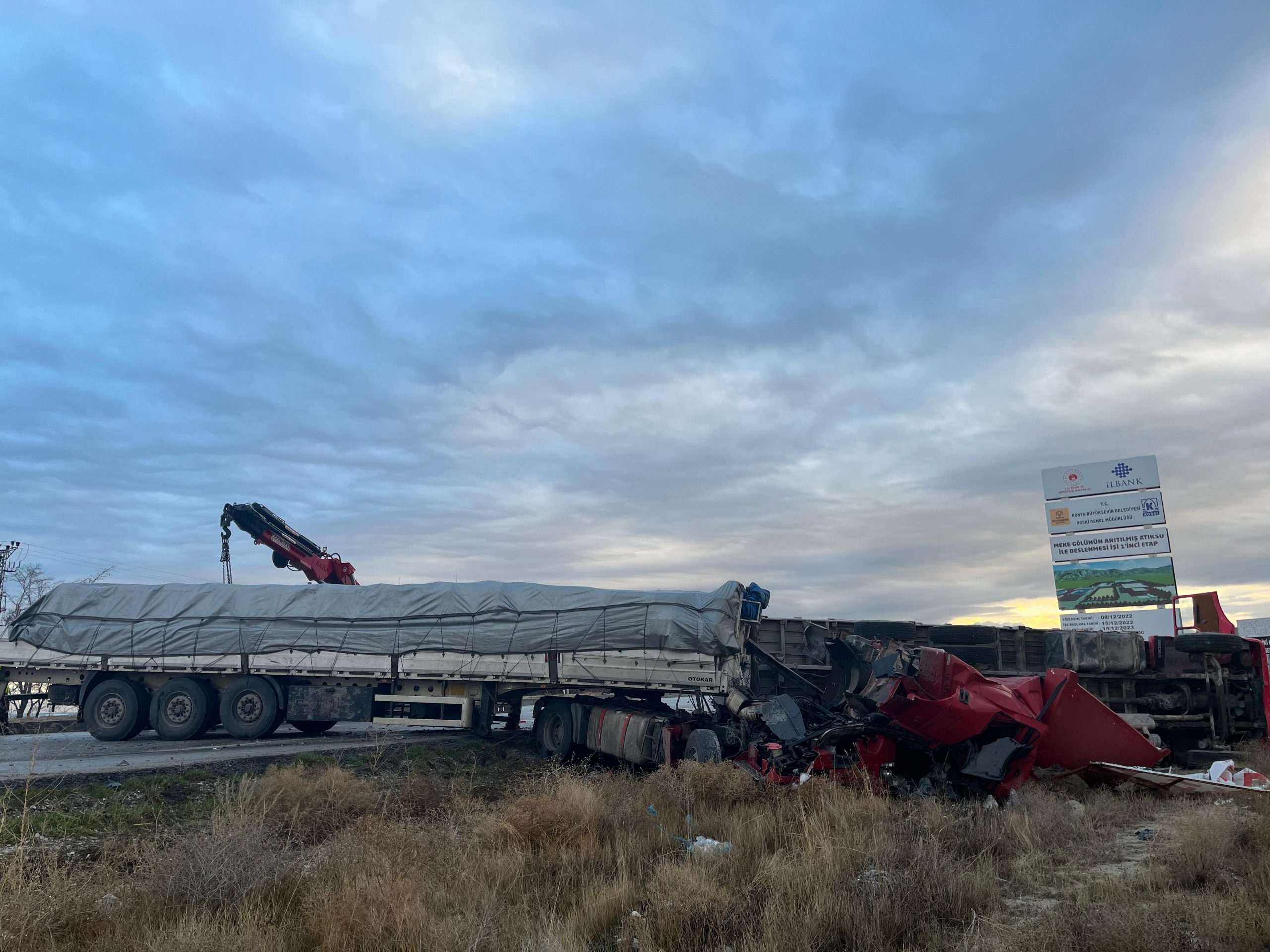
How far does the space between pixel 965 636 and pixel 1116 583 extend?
10.8 m

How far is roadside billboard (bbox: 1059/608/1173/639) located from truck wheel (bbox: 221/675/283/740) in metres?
19.8

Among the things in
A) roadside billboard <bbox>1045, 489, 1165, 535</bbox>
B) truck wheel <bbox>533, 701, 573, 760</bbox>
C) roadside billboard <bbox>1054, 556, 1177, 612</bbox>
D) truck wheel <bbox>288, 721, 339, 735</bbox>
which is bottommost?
truck wheel <bbox>288, 721, 339, 735</bbox>

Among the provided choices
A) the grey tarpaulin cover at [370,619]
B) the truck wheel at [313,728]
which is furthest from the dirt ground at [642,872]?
the truck wheel at [313,728]

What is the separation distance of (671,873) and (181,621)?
15.4 metres

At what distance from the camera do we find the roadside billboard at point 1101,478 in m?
22.8

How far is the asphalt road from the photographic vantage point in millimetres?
12539

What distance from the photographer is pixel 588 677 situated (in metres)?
14.6

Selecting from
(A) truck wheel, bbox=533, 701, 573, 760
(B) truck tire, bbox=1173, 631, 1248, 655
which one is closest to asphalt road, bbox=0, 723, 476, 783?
(A) truck wheel, bbox=533, 701, 573, 760

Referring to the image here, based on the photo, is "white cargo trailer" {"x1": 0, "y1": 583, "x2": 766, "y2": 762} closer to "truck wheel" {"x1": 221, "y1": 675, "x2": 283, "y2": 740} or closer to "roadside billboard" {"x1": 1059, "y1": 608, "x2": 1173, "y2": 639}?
"truck wheel" {"x1": 221, "y1": 675, "x2": 283, "y2": 740}

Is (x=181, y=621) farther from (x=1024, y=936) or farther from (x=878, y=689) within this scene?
(x=1024, y=936)

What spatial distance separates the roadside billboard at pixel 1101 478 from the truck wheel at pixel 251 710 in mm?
21662

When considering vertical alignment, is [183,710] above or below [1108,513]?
below

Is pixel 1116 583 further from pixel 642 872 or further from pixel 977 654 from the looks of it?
pixel 642 872

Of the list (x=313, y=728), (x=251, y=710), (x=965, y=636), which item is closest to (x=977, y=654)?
(x=965, y=636)
